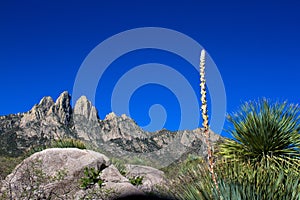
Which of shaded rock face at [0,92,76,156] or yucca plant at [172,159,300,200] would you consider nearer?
yucca plant at [172,159,300,200]

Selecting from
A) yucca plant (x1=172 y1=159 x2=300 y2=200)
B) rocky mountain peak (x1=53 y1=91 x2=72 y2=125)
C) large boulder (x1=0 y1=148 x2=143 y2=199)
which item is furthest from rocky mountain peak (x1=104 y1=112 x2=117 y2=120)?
yucca plant (x1=172 y1=159 x2=300 y2=200)

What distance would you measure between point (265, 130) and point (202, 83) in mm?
6783

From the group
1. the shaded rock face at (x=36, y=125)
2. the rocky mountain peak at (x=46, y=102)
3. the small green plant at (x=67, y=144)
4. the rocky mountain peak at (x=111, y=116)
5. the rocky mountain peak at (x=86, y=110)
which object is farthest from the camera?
the rocky mountain peak at (x=46, y=102)

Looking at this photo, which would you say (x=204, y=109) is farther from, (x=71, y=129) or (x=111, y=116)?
(x=111, y=116)

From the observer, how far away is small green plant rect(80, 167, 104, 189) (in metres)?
9.35

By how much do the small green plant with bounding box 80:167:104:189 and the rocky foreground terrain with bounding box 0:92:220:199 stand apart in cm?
22

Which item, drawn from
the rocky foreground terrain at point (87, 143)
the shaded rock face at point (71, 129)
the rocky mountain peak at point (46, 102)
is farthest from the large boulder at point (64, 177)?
the rocky mountain peak at point (46, 102)

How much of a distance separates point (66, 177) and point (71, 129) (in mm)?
52718

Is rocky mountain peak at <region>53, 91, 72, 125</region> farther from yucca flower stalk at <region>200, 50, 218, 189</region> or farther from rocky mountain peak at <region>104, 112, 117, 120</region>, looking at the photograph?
yucca flower stalk at <region>200, 50, 218, 189</region>

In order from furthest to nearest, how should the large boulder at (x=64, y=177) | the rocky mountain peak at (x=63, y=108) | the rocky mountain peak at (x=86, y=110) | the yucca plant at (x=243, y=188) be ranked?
the rocky mountain peak at (x=63, y=108)
the rocky mountain peak at (x=86, y=110)
the large boulder at (x=64, y=177)
the yucca plant at (x=243, y=188)

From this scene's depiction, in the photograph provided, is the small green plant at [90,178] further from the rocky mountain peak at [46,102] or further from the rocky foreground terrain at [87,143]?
the rocky mountain peak at [46,102]

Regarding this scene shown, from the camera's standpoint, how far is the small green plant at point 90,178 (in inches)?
368

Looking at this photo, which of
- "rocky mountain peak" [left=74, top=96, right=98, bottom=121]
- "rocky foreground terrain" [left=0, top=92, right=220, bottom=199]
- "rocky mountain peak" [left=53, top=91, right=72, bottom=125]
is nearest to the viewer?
"rocky foreground terrain" [left=0, top=92, right=220, bottom=199]

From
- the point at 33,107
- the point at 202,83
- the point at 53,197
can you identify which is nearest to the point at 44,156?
the point at 53,197
